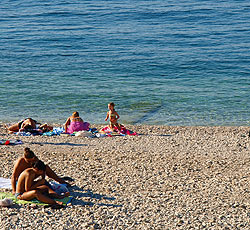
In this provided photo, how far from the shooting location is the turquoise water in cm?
2127

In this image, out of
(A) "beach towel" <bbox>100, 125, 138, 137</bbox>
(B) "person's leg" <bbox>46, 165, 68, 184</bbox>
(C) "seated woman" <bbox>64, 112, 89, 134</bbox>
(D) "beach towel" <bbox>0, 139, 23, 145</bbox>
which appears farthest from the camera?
(C) "seated woman" <bbox>64, 112, 89, 134</bbox>

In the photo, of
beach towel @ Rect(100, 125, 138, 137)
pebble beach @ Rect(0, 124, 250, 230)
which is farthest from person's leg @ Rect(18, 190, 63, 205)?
beach towel @ Rect(100, 125, 138, 137)

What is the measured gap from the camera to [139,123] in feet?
61.8

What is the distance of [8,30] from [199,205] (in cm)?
3470

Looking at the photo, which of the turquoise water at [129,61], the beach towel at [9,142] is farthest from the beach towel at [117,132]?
the turquoise water at [129,61]

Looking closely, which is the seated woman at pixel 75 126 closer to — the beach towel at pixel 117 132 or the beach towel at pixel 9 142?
the beach towel at pixel 117 132

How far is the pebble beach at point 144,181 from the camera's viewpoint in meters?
8.54

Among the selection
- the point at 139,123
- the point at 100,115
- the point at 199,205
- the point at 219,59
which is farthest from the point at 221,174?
the point at 219,59

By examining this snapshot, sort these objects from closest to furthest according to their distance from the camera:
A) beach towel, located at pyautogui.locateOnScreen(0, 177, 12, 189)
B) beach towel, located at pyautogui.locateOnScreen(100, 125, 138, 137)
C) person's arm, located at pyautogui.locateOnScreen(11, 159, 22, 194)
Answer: person's arm, located at pyautogui.locateOnScreen(11, 159, 22, 194) → beach towel, located at pyautogui.locateOnScreen(0, 177, 12, 189) → beach towel, located at pyautogui.locateOnScreen(100, 125, 138, 137)

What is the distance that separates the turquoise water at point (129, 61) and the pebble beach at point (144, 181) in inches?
198

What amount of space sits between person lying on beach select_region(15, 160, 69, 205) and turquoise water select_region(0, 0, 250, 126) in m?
10.3

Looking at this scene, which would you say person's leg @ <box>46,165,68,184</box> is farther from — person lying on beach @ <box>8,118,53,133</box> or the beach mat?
person lying on beach @ <box>8,118,53,133</box>

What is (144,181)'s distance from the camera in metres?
10.5

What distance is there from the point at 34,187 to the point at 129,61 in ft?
72.5
